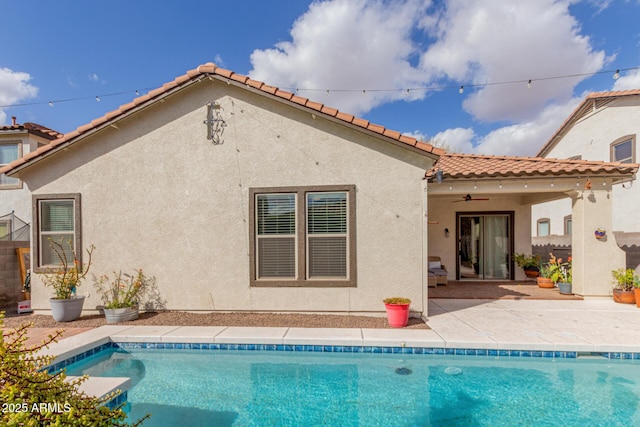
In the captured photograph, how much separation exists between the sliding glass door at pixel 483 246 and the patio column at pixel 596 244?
414cm

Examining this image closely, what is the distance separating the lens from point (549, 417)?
4223mm

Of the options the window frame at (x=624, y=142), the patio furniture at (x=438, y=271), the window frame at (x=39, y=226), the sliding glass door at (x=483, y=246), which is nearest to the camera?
the window frame at (x=39, y=226)

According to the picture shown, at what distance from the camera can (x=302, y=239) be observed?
305 inches

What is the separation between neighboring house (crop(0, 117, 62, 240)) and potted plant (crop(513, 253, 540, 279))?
22493 mm

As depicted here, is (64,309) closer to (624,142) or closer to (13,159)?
(13,159)

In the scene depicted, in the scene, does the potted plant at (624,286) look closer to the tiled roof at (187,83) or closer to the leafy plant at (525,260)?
the leafy plant at (525,260)

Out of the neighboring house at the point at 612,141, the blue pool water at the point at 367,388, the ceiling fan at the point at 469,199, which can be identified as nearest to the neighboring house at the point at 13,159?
the blue pool water at the point at 367,388

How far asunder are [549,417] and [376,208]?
4.88 metres

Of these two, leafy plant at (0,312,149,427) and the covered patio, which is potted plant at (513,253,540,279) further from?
leafy plant at (0,312,149,427)

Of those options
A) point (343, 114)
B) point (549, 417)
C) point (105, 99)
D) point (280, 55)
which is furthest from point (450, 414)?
point (280, 55)

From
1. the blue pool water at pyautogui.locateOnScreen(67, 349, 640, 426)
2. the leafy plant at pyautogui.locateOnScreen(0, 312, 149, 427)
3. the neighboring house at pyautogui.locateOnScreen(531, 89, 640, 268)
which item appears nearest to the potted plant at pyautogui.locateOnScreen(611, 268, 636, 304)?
the neighboring house at pyautogui.locateOnScreen(531, 89, 640, 268)

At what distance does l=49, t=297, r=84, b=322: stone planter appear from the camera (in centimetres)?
742

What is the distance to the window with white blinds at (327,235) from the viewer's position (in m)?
7.72

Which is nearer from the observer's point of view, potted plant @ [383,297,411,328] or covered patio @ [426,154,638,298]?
potted plant @ [383,297,411,328]
